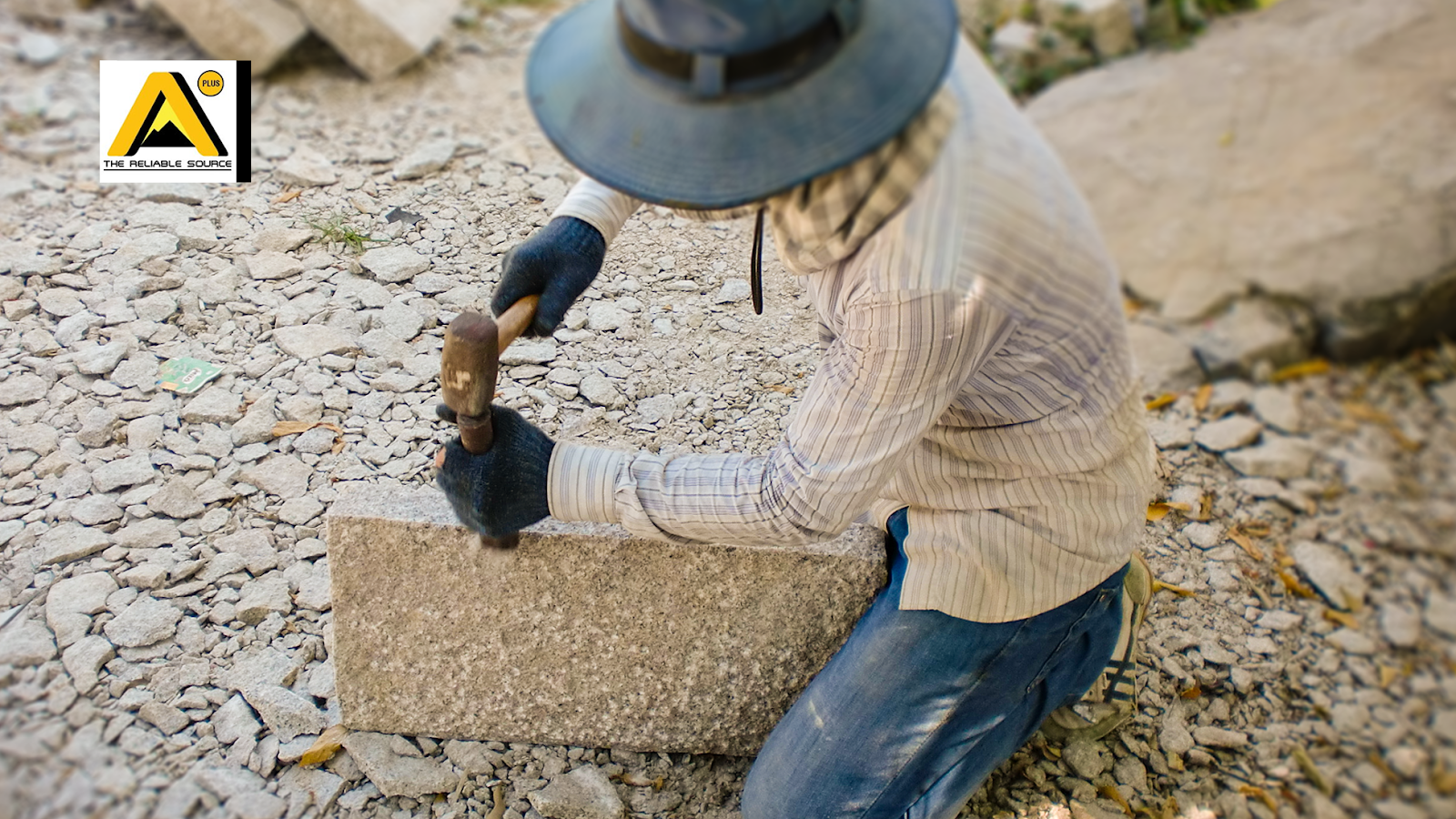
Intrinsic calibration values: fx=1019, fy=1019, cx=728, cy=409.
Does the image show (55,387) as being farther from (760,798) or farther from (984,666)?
(984,666)

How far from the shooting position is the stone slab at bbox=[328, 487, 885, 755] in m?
1.75

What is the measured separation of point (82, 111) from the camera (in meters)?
3.21

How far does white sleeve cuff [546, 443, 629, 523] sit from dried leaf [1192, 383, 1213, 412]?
199 cm

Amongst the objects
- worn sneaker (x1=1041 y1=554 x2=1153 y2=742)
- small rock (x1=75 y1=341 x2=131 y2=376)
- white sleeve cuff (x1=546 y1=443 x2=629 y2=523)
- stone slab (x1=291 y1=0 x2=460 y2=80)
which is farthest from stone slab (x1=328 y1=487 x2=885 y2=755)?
stone slab (x1=291 y1=0 x2=460 y2=80)

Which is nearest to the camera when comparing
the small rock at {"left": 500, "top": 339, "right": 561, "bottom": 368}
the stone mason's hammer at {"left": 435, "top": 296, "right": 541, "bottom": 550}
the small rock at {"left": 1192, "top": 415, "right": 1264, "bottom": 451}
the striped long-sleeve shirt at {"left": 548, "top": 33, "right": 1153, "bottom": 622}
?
the striped long-sleeve shirt at {"left": 548, "top": 33, "right": 1153, "bottom": 622}

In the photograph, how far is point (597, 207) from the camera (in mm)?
1880

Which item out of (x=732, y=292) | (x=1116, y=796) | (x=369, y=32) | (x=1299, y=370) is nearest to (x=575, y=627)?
(x=732, y=292)

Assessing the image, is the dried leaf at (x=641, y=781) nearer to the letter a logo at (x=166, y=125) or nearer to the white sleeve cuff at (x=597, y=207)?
the white sleeve cuff at (x=597, y=207)

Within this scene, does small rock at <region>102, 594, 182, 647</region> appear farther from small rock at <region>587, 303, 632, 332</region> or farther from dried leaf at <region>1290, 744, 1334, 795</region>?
dried leaf at <region>1290, 744, 1334, 795</region>

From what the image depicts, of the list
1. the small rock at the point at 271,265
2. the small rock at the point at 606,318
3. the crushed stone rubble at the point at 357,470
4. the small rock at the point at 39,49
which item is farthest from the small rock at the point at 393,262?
the small rock at the point at 39,49

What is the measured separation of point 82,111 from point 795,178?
3.01 m

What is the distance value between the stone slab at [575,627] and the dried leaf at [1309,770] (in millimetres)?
682

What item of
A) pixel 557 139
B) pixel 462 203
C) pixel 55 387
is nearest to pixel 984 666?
pixel 557 139

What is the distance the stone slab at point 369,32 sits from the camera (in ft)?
12.1
